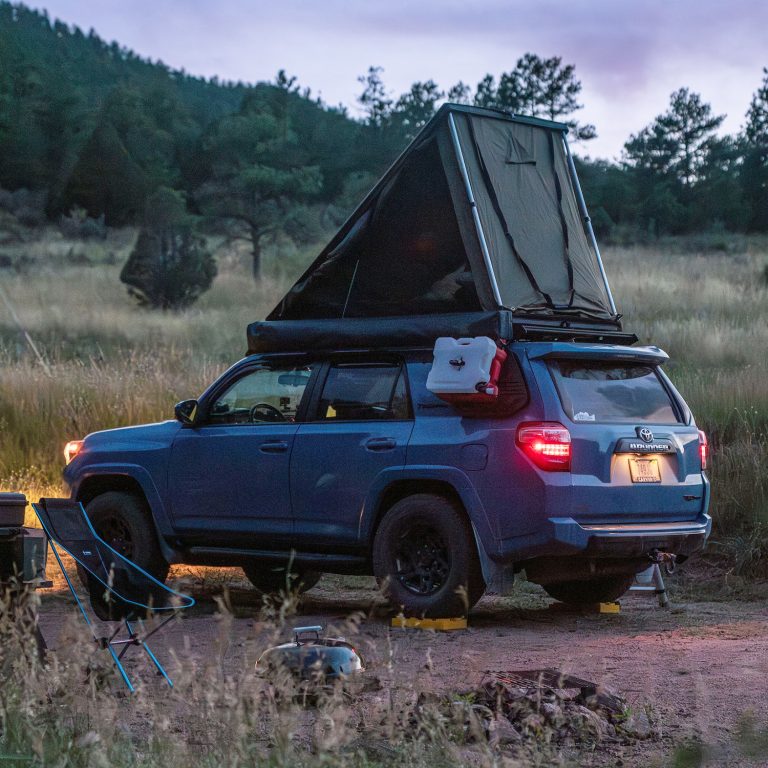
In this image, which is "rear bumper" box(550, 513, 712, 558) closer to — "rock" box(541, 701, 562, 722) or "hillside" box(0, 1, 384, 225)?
"rock" box(541, 701, 562, 722)

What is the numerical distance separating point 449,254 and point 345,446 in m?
1.61

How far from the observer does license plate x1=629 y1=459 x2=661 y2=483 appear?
328 inches

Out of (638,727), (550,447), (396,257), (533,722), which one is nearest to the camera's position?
(533,722)

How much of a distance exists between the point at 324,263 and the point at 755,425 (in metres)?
5.78

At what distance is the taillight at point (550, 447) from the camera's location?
8.05m

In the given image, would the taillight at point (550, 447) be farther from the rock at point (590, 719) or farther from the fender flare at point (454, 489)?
the rock at point (590, 719)

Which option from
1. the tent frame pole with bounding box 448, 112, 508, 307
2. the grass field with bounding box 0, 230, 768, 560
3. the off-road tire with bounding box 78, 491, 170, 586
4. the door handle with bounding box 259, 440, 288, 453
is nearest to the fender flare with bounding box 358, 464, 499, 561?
the door handle with bounding box 259, 440, 288, 453

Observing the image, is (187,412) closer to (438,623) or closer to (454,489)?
(454,489)

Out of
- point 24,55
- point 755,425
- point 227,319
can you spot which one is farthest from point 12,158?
point 755,425

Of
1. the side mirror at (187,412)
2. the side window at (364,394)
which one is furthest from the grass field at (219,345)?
the side mirror at (187,412)

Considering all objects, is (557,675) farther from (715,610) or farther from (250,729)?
(715,610)

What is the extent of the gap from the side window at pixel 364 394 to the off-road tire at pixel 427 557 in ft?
2.07

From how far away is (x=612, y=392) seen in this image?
28.1ft

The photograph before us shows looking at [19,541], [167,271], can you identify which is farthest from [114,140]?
[19,541]
